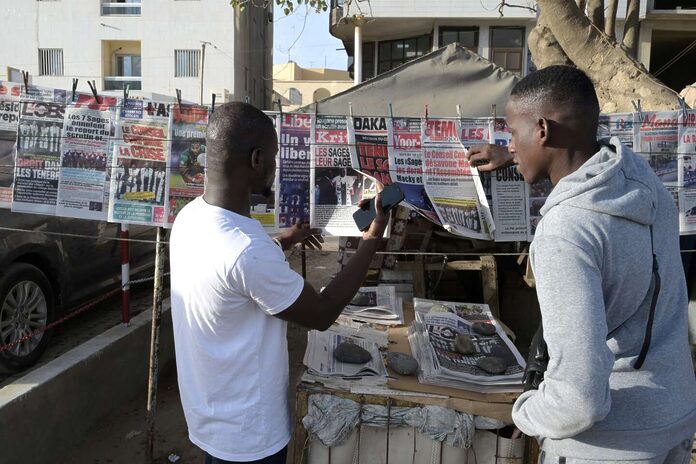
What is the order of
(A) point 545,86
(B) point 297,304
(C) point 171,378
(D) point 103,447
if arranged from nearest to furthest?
(A) point 545,86
(B) point 297,304
(D) point 103,447
(C) point 171,378

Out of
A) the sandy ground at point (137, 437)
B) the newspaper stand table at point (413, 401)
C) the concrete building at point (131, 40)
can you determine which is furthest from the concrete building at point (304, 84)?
the newspaper stand table at point (413, 401)

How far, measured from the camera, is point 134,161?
2459mm

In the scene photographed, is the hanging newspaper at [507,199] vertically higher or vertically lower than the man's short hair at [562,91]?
lower

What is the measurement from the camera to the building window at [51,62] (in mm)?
20531

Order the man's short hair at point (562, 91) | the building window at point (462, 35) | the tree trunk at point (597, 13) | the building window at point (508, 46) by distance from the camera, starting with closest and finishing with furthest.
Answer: the man's short hair at point (562, 91), the tree trunk at point (597, 13), the building window at point (508, 46), the building window at point (462, 35)

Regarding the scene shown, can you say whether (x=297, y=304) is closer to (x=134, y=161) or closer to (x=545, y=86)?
(x=545, y=86)

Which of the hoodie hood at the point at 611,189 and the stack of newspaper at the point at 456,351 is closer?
the hoodie hood at the point at 611,189

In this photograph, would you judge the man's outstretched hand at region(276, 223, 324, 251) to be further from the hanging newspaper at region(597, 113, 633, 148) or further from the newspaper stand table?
the hanging newspaper at region(597, 113, 633, 148)

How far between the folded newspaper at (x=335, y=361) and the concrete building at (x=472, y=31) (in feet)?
37.3

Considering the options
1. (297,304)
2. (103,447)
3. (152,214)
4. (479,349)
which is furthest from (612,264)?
(103,447)

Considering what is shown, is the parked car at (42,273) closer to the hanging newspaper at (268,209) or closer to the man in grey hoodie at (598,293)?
the hanging newspaper at (268,209)

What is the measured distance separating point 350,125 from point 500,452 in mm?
1550

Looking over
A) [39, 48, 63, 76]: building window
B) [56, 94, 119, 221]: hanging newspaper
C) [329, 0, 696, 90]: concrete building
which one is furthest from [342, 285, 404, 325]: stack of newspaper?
[39, 48, 63, 76]: building window

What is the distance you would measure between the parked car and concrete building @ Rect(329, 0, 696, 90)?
31.3ft
